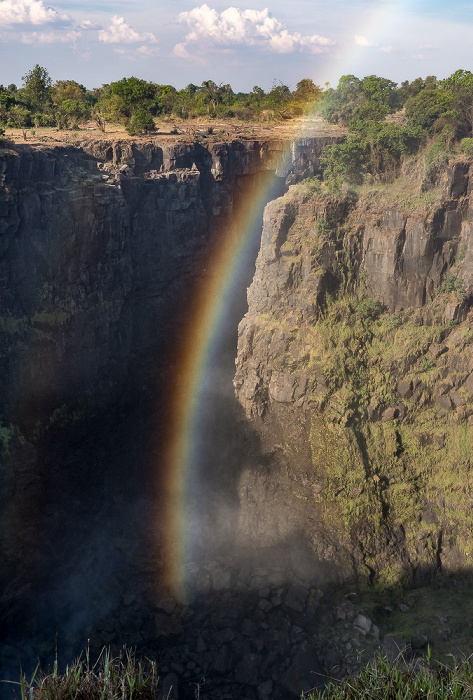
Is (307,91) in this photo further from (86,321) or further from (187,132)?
(86,321)

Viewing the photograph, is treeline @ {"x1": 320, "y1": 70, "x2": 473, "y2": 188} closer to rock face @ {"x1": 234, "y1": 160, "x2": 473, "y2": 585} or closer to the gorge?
the gorge

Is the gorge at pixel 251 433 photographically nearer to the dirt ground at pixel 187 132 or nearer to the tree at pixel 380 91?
the dirt ground at pixel 187 132

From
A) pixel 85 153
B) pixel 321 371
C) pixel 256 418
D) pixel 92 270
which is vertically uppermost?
pixel 85 153

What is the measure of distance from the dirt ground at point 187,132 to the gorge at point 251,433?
131 inches

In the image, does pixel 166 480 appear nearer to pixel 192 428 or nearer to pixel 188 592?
pixel 192 428

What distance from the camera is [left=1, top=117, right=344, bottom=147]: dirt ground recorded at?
3850 cm

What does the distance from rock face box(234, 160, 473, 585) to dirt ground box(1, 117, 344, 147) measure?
12935 mm

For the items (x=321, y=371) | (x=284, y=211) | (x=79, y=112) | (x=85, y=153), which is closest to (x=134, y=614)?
(x=321, y=371)

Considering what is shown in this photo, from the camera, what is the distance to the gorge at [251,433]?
89.8 feet

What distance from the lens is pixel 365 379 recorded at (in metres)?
32.8

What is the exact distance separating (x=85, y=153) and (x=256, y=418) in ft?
65.3

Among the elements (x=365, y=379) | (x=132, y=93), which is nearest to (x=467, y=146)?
(x=365, y=379)

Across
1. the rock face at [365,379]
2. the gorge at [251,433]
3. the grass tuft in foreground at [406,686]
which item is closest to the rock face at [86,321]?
the gorge at [251,433]

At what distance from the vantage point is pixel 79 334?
34469mm
